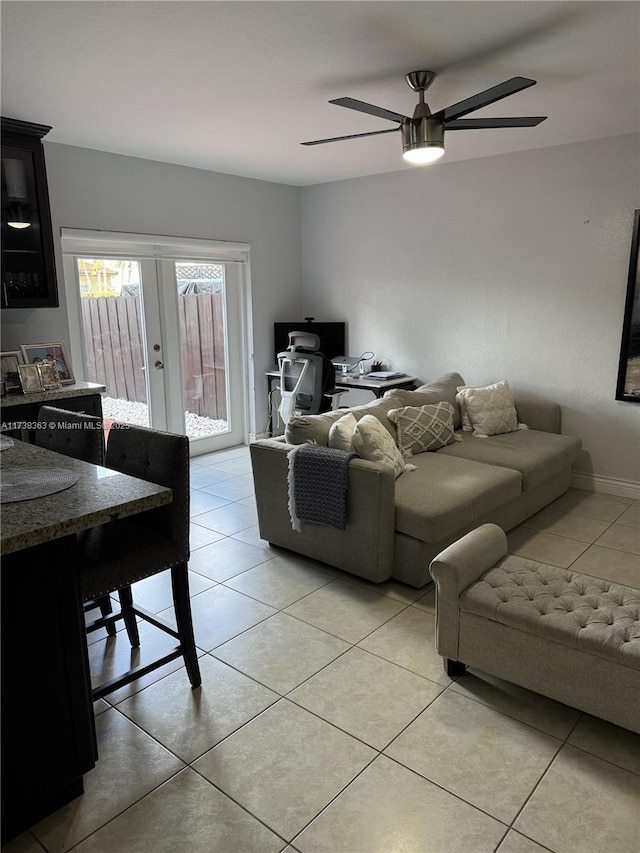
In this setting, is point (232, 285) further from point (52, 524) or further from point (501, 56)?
point (52, 524)

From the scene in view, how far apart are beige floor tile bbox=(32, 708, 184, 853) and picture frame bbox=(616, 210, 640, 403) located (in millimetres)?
3831

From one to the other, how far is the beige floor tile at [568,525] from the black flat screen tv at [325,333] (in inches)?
103

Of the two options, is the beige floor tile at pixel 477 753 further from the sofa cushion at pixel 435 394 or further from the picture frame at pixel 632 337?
the picture frame at pixel 632 337

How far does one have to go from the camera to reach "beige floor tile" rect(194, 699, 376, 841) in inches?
70.8

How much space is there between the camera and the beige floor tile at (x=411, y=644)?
2.46 metres

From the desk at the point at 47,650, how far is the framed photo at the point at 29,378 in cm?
218

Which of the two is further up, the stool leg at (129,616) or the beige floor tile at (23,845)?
the stool leg at (129,616)

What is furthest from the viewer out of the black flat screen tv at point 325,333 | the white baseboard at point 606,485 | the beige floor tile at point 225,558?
the black flat screen tv at point 325,333

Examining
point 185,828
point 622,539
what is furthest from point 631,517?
point 185,828

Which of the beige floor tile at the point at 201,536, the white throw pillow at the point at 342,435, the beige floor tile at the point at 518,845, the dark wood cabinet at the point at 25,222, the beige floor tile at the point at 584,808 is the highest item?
the dark wood cabinet at the point at 25,222

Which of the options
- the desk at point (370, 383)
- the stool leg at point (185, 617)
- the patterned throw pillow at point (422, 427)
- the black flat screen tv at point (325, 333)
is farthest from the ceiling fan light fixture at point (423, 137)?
the black flat screen tv at point (325, 333)

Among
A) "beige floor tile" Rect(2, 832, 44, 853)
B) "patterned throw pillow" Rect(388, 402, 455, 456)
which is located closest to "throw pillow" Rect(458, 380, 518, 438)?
"patterned throw pillow" Rect(388, 402, 455, 456)

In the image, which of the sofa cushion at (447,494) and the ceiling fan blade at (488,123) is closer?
the ceiling fan blade at (488,123)

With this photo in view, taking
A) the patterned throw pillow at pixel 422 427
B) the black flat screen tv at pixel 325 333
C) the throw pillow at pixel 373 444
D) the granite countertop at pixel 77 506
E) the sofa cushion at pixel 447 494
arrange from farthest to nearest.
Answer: the black flat screen tv at pixel 325 333
the patterned throw pillow at pixel 422 427
the throw pillow at pixel 373 444
the sofa cushion at pixel 447 494
the granite countertop at pixel 77 506
